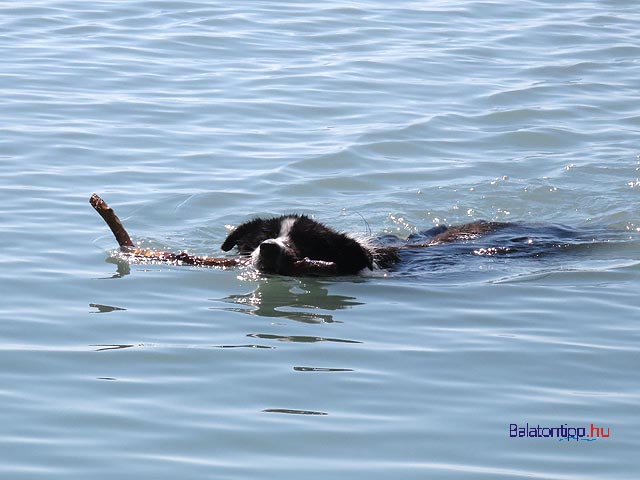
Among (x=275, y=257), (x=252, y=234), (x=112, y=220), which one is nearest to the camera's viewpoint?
(x=275, y=257)

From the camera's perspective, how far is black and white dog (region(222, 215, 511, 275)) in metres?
7.82

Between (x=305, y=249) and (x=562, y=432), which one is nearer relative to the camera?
(x=562, y=432)

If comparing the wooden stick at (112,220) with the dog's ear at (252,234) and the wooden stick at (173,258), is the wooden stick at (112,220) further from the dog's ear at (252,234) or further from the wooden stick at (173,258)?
the dog's ear at (252,234)

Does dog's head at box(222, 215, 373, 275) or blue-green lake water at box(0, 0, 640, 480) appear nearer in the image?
blue-green lake water at box(0, 0, 640, 480)

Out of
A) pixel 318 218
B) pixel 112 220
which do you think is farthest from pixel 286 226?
pixel 318 218

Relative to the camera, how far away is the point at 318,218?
32.1ft

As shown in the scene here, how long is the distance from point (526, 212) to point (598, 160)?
1445 millimetres

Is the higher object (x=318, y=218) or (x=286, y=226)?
(x=286, y=226)

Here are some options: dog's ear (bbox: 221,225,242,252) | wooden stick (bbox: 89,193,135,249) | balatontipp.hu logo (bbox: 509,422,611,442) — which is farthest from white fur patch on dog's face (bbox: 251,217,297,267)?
balatontipp.hu logo (bbox: 509,422,611,442)

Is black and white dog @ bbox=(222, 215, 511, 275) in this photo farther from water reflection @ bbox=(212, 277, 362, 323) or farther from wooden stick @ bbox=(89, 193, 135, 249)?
wooden stick @ bbox=(89, 193, 135, 249)

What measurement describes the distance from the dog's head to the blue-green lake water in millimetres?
135

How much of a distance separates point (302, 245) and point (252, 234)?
0.38 metres

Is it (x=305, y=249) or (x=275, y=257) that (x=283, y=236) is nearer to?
(x=305, y=249)

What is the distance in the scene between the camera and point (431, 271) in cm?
826
